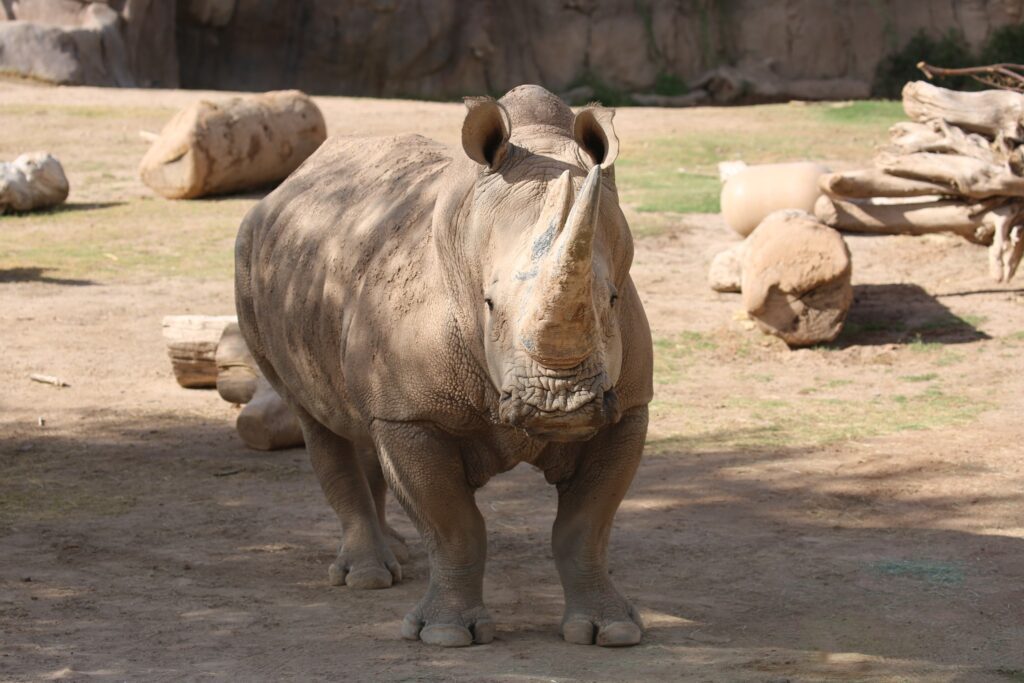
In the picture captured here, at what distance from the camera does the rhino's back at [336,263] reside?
534 cm

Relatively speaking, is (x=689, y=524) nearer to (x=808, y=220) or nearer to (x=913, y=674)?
(x=913, y=674)

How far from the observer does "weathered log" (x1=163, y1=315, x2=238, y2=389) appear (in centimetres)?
951

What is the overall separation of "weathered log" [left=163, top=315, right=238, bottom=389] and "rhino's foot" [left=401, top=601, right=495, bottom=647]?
4.52 m

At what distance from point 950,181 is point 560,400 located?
8.58 meters

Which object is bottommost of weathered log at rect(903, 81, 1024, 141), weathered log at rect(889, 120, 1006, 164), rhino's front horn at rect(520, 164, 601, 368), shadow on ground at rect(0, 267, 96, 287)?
shadow on ground at rect(0, 267, 96, 287)

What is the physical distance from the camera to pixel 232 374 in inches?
362

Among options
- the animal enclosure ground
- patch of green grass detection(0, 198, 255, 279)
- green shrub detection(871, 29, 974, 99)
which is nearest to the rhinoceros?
the animal enclosure ground

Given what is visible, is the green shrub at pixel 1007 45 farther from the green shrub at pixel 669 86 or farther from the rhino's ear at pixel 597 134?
the rhino's ear at pixel 597 134

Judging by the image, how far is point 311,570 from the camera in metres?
6.32

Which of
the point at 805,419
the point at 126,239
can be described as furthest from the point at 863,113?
the point at 805,419

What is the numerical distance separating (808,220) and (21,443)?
563 centimetres

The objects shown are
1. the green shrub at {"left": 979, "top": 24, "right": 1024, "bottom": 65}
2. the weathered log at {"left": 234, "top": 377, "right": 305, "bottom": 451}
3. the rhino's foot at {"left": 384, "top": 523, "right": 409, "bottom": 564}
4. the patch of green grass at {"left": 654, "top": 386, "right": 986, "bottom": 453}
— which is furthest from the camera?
the green shrub at {"left": 979, "top": 24, "right": 1024, "bottom": 65}

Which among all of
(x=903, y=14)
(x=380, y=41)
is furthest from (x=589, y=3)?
(x=903, y=14)

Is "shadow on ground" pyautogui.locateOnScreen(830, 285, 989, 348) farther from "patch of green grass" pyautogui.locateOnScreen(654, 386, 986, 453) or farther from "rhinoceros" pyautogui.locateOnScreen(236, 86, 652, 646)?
"rhinoceros" pyautogui.locateOnScreen(236, 86, 652, 646)
